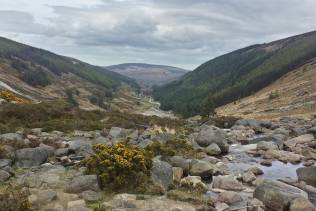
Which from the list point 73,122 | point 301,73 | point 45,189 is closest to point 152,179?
point 45,189

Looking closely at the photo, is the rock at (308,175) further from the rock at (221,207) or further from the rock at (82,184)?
the rock at (82,184)

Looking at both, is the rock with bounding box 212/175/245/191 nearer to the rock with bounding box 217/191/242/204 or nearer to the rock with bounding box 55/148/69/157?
the rock with bounding box 217/191/242/204

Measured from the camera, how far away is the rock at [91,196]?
55.9ft

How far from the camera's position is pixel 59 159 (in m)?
23.8

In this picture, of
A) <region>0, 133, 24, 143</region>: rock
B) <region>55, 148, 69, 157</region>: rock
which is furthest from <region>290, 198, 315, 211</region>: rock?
<region>0, 133, 24, 143</region>: rock

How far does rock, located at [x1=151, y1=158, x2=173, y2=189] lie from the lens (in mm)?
20047

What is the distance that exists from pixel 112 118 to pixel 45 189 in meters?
31.5

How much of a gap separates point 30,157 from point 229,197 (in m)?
11.1

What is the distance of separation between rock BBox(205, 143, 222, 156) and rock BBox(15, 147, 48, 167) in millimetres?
16011

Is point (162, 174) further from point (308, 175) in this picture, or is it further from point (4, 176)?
point (308, 175)

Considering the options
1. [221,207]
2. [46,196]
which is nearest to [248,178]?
[221,207]

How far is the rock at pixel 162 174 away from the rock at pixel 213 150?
46.2ft

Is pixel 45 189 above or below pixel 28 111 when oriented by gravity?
below

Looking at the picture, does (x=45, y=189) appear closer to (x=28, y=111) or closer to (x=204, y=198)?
(x=204, y=198)
